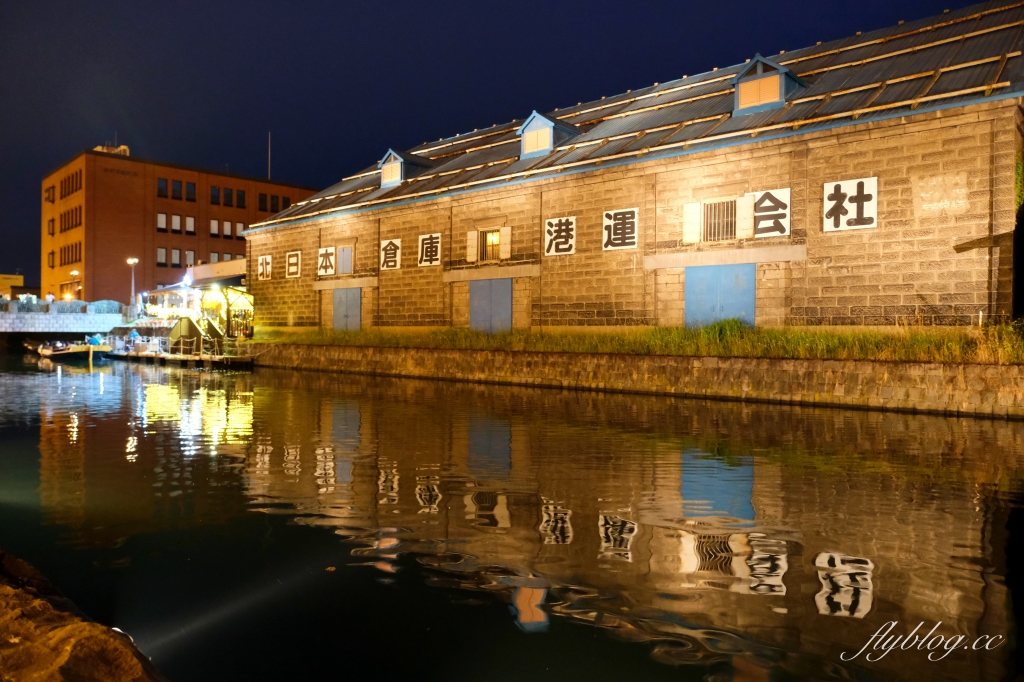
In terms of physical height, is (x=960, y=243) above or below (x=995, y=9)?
below

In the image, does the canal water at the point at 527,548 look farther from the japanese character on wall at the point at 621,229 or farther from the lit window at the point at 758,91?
the lit window at the point at 758,91

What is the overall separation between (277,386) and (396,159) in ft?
56.6

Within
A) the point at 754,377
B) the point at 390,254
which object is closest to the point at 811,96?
the point at 754,377

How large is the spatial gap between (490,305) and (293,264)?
14234mm

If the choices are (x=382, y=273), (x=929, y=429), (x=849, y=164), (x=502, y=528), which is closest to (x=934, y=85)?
(x=849, y=164)

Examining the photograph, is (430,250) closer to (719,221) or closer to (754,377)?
(719,221)

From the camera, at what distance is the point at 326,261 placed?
35.7 m

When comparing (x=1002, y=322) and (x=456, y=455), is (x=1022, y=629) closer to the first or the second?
(x=456, y=455)

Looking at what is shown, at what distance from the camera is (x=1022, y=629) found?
404cm

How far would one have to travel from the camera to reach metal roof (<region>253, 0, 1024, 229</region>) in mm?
18891

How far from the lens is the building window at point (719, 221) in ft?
71.6

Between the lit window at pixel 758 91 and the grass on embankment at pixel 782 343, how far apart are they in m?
7.23

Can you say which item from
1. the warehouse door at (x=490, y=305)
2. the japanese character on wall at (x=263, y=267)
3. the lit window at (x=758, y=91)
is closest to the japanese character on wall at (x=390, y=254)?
the warehouse door at (x=490, y=305)

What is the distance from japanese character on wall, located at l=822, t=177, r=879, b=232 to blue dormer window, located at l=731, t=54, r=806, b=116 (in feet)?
13.7
